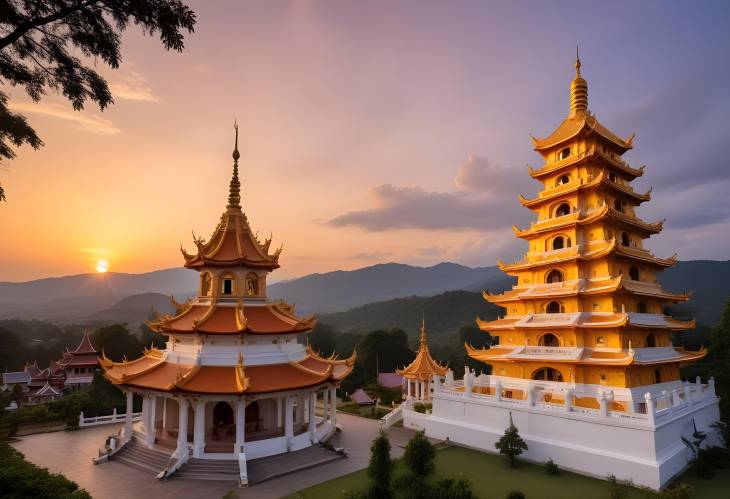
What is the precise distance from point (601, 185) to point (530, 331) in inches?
338

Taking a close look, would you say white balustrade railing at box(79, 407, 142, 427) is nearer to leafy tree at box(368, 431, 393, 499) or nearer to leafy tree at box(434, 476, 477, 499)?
leafy tree at box(368, 431, 393, 499)

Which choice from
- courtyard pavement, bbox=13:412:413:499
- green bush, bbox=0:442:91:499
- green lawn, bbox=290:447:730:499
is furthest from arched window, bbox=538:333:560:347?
green bush, bbox=0:442:91:499

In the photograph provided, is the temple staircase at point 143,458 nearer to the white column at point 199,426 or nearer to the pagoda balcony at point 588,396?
the white column at point 199,426

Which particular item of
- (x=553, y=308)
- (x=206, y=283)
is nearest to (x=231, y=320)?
(x=206, y=283)

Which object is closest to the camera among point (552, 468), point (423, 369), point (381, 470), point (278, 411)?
point (381, 470)

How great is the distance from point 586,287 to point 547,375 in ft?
16.0

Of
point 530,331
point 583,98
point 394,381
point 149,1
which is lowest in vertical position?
point 394,381

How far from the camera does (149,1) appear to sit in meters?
7.55

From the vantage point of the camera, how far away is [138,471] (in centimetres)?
1859

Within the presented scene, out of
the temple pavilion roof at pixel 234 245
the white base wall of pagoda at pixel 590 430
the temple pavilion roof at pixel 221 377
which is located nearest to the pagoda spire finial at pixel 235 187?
the temple pavilion roof at pixel 234 245

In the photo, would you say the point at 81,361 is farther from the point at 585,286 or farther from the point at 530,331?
the point at 585,286

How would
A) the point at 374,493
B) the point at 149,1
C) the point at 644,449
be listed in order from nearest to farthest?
the point at 149,1
the point at 374,493
the point at 644,449

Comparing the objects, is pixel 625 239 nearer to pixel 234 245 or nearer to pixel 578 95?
pixel 578 95

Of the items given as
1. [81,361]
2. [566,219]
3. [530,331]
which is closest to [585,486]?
[530,331]
